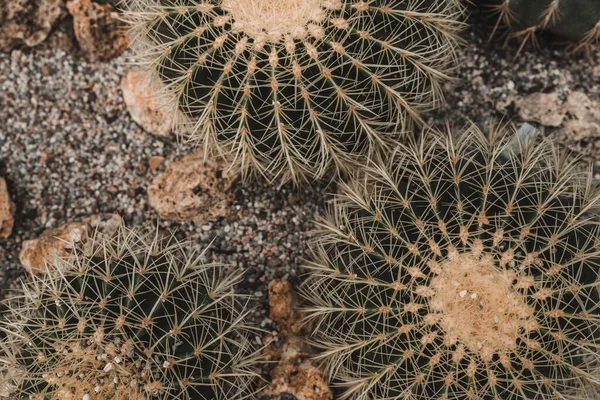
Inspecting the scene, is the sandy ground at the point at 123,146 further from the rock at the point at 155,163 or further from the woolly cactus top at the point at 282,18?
the woolly cactus top at the point at 282,18

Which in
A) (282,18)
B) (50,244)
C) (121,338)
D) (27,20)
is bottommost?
(50,244)

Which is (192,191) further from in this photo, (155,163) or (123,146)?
(123,146)

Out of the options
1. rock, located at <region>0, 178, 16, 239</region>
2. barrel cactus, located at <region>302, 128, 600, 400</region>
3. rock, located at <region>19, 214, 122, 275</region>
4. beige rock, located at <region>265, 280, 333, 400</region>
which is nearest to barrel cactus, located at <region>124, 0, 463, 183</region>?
barrel cactus, located at <region>302, 128, 600, 400</region>

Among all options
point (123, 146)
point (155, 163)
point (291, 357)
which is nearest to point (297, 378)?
point (291, 357)

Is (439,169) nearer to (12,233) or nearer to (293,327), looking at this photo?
(293,327)

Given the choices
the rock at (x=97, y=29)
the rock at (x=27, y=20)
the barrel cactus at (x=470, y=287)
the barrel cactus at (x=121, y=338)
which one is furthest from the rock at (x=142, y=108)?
the barrel cactus at (x=470, y=287)

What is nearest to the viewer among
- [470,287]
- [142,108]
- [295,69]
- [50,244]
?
[470,287]
